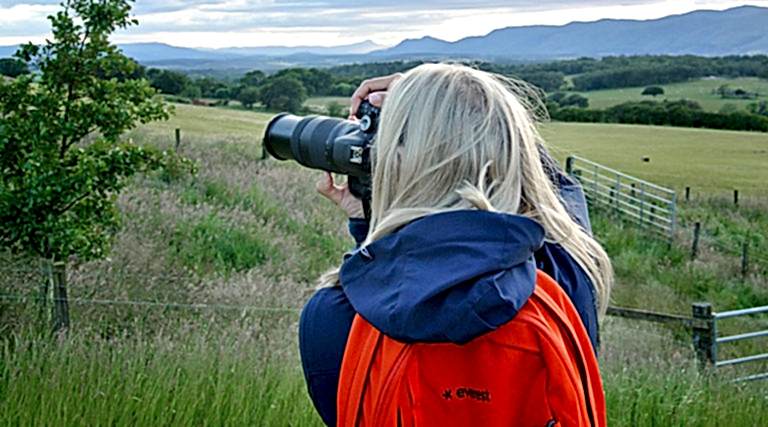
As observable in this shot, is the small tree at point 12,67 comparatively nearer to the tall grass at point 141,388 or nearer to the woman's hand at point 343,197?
the tall grass at point 141,388

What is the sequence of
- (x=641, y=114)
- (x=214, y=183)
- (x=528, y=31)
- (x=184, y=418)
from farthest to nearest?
(x=528, y=31), (x=641, y=114), (x=214, y=183), (x=184, y=418)

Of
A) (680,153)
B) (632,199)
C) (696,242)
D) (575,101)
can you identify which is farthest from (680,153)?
(696,242)

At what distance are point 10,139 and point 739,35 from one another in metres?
136

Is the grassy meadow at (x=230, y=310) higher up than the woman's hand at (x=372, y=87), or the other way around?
the woman's hand at (x=372, y=87)

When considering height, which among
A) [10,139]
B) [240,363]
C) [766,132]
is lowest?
[766,132]

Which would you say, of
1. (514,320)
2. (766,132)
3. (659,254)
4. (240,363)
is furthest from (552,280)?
(766,132)

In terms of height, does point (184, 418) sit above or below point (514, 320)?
below

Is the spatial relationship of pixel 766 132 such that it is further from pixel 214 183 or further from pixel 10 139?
pixel 10 139

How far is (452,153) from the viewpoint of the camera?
1.63 meters

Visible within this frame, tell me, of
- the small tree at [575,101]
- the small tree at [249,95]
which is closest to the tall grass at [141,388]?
the small tree at [249,95]

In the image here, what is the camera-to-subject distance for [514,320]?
155 centimetres

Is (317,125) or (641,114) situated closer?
(317,125)

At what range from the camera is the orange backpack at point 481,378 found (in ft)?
5.11

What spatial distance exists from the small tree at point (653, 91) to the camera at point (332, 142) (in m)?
51.7
